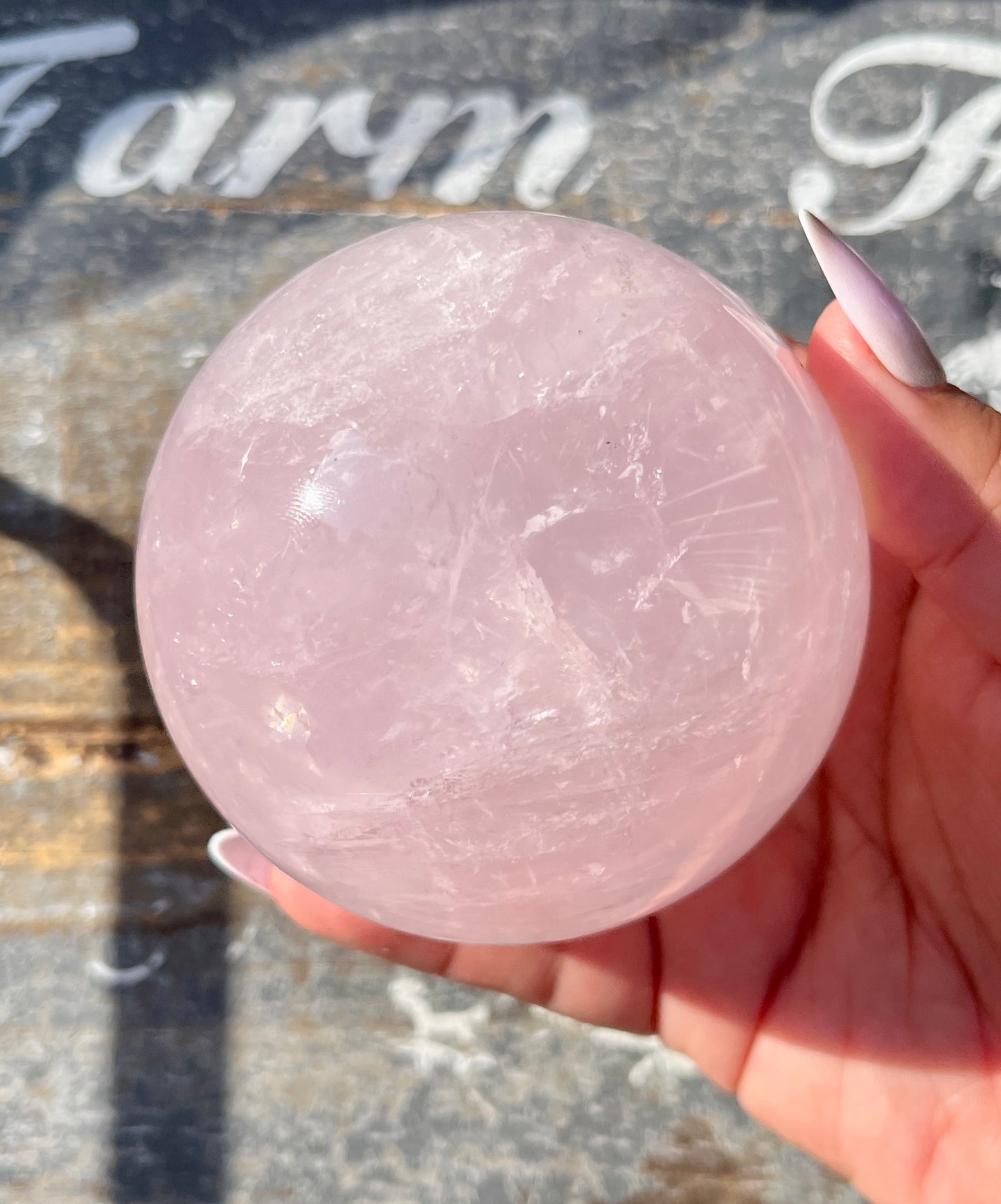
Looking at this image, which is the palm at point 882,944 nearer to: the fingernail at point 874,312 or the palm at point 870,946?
the palm at point 870,946

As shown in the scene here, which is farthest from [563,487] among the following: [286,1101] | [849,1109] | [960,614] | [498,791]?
[286,1101]

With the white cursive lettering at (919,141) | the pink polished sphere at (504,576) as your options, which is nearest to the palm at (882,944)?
the pink polished sphere at (504,576)

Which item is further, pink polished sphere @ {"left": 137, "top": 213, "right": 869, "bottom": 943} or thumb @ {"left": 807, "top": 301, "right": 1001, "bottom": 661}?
thumb @ {"left": 807, "top": 301, "right": 1001, "bottom": 661}

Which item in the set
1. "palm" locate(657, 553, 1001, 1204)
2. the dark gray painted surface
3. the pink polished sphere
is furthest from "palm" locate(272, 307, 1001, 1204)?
the pink polished sphere

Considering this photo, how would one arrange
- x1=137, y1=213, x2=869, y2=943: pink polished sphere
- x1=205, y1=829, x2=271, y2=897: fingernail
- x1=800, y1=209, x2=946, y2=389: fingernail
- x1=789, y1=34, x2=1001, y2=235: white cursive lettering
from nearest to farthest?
x1=137, y1=213, x2=869, y2=943: pink polished sphere < x1=800, y1=209, x2=946, y2=389: fingernail < x1=205, y1=829, x2=271, y2=897: fingernail < x1=789, y1=34, x2=1001, y2=235: white cursive lettering

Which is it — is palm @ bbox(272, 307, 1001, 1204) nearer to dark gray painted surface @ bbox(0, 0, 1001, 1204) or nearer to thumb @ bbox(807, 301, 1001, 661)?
thumb @ bbox(807, 301, 1001, 661)

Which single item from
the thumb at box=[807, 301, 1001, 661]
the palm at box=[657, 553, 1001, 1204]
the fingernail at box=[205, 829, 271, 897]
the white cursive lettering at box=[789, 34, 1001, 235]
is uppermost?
the white cursive lettering at box=[789, 34, 1001, 235]
